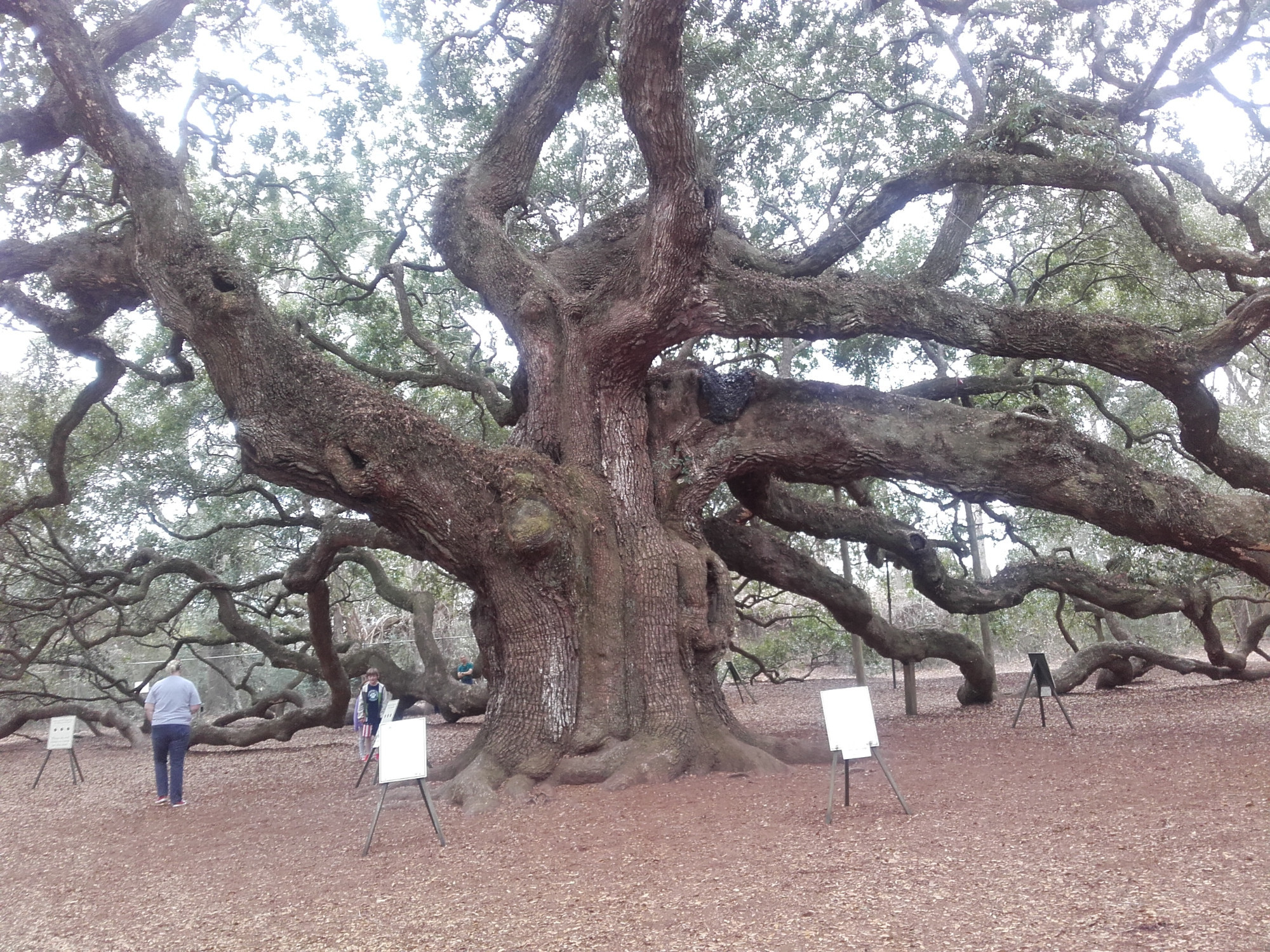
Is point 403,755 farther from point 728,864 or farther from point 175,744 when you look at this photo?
point 175,744

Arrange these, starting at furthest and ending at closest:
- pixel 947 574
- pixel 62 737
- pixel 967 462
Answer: pixel 62 737 < pixel 947 574 < pixel 967 462

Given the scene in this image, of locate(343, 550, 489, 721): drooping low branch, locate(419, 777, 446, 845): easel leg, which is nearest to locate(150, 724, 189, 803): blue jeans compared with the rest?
locate(419, 777, 446, 845): easel leg

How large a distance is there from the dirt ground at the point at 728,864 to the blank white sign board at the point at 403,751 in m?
0.45

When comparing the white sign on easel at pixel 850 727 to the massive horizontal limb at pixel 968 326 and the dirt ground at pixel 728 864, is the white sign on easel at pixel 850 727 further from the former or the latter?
the massive horizontal limb at pixel 968 326

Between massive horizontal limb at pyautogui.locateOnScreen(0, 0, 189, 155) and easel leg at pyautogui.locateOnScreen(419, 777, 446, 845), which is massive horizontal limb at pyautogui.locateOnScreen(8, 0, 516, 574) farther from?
easel leg at pyautogui.locateOnScreen(419, 777, 446, 845)

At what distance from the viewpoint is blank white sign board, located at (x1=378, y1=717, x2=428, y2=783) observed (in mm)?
5281

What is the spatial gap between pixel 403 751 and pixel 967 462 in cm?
512

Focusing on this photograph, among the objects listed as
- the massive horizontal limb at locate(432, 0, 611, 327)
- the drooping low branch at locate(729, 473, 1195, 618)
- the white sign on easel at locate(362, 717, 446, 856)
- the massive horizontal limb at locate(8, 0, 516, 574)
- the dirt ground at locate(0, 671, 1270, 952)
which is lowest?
the dirt ground at locate(0, 671, 1270, 952)

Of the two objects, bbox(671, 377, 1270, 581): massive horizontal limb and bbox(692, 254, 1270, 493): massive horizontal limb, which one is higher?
bbox(692, 254, 1270, 493): massive horizontal limb

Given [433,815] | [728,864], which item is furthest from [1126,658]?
[433,815]

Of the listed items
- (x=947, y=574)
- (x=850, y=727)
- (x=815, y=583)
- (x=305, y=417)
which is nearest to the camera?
(x=850, y=727)

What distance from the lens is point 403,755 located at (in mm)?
5340

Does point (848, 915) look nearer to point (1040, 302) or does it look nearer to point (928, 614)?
point (1040, 302)

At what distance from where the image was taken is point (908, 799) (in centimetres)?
554
